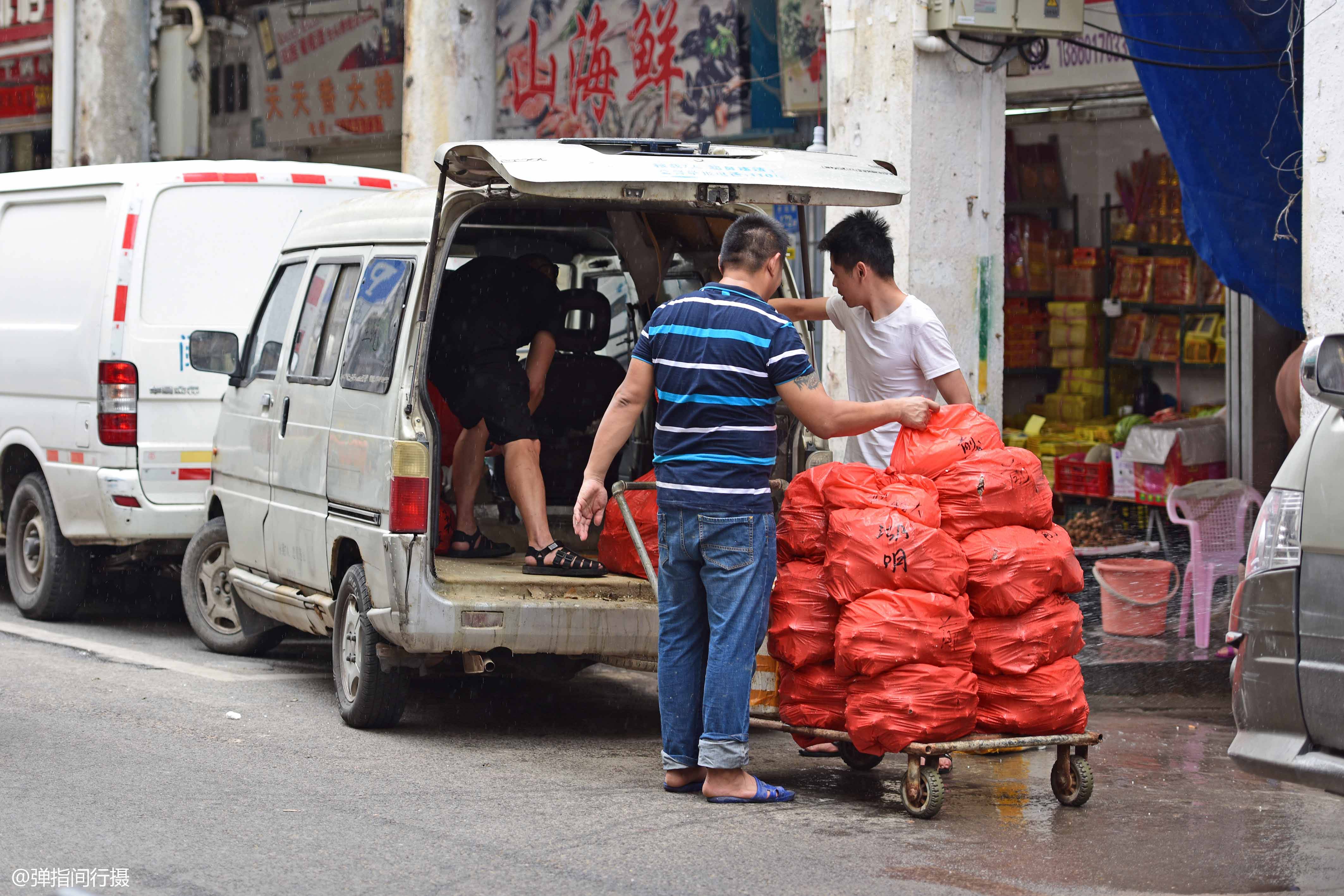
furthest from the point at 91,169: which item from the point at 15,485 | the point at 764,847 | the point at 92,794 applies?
the point at 764,847

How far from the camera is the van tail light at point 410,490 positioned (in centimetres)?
592

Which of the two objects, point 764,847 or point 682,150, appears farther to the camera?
point 682,150

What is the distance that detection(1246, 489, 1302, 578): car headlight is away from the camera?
14.0 ft

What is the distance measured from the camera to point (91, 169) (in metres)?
8.80

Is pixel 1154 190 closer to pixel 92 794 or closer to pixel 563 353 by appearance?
pixel 563 353

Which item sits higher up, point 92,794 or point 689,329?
point 689,329

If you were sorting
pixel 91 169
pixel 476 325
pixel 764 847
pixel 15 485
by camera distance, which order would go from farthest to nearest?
pixel 15 485
pixel 91 169
pixel 476 325
pixel 764 847

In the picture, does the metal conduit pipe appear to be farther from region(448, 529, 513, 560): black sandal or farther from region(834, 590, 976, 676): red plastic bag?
region(834, 590, 976, 676): red plastic bag

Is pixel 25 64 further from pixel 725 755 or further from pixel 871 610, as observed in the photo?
pixel 871 610

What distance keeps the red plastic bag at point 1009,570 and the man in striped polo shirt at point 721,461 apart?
467 millimetres

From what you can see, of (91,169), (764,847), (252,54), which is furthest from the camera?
(252,54)

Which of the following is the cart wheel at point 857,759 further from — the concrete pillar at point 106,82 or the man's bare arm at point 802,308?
the concrete pillar at point 106,82

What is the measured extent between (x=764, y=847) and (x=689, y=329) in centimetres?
167

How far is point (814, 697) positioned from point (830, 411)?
0.95 m
